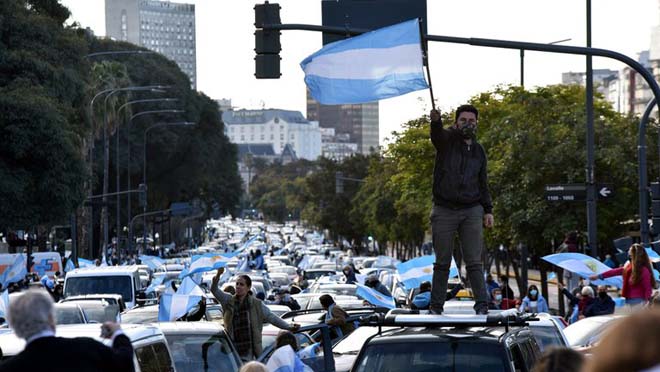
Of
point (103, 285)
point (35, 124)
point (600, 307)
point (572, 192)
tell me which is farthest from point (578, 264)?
point (35, 124)

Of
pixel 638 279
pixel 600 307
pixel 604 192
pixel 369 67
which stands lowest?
pixel 600 307

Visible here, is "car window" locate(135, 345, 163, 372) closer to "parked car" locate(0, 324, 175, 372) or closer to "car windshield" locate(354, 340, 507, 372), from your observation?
"parked car" locate(0, 324, 175, 372)

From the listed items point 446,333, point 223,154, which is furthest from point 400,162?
point 223,154

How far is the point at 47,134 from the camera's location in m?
42.2

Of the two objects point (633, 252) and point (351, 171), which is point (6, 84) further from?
point (351, 171)

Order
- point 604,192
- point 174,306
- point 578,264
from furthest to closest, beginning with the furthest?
point 604,192
point 578,264
point 174,306

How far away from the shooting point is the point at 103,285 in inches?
1184

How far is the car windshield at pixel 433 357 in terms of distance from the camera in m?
9.25

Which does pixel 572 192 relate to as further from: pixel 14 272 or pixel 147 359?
pixel 147 359

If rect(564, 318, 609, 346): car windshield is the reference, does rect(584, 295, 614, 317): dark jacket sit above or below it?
below

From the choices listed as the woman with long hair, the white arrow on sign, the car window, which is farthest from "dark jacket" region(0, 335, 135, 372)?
the white arrow on sign

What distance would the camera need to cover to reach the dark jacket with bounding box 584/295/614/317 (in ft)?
73.4

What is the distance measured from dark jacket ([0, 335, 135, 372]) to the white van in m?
23.2

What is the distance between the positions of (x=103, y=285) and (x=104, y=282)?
0.24 feet
